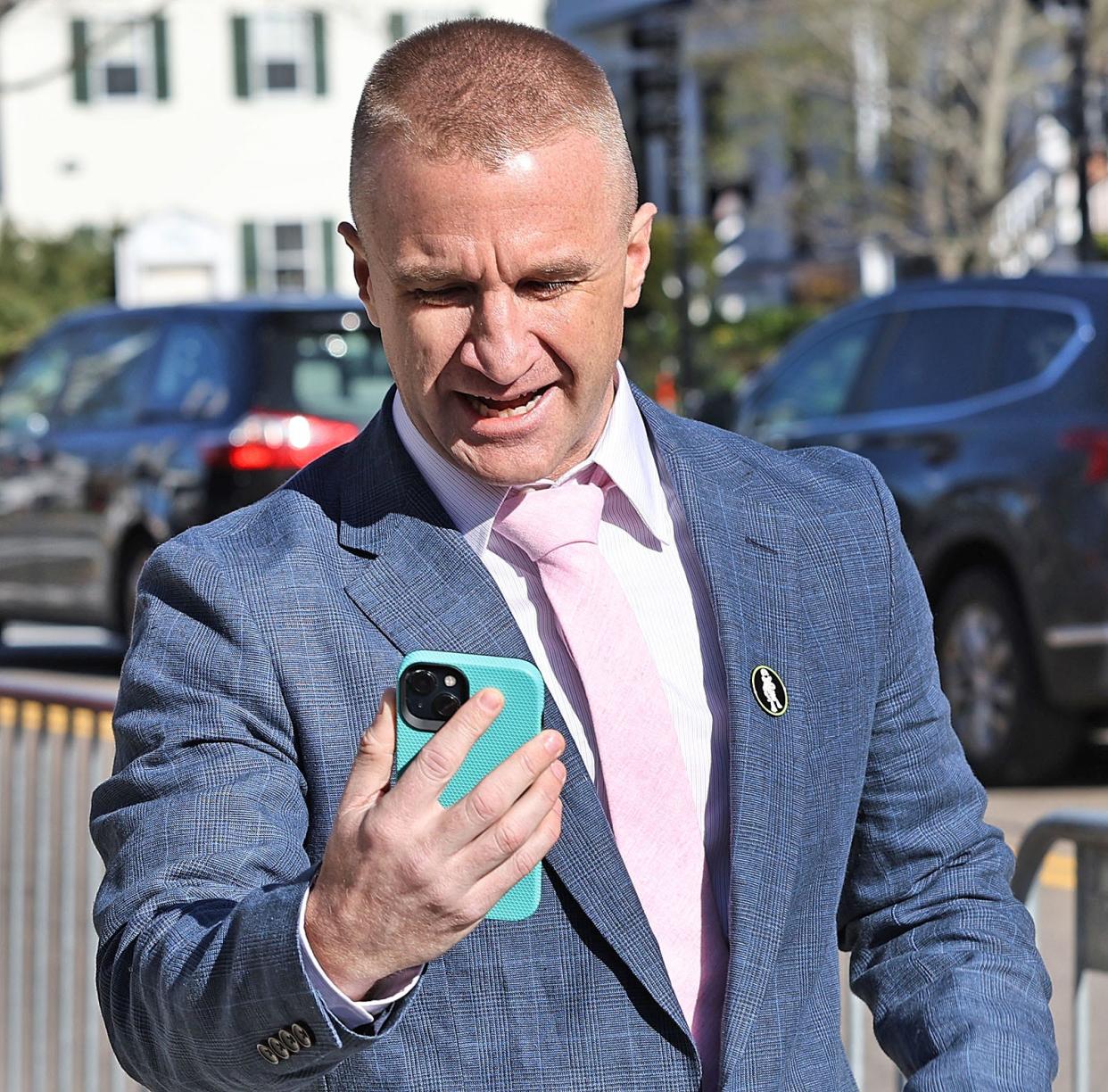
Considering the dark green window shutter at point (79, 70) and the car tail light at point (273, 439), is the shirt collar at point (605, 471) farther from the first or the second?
the dark green window shutter at point (79, 70)

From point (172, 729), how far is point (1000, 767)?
21.8 ft

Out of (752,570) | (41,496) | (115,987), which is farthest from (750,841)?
(41,496)

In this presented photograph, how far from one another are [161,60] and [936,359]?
27.2 m

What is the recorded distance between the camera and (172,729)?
1831 millimetres

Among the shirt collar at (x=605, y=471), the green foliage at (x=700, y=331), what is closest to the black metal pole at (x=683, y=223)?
the green foliage at (x=700, y=331)

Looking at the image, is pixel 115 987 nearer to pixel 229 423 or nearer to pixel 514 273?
pixel 514 273

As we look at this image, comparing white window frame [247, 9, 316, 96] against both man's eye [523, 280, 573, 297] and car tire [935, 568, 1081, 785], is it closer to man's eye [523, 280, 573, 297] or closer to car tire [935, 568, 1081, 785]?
car tire [935, 568, 1081, 785]

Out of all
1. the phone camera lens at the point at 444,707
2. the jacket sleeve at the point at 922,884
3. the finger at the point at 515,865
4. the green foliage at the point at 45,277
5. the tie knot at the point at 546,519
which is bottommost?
the jacket sleeve at the point at 922,884

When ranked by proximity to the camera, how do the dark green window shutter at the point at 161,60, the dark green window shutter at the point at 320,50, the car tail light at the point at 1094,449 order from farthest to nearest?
the dark green window shutter at the point at 320,50 → the dark green window shutter at the point at 161,60 → the car tail light at the point at 1094,449

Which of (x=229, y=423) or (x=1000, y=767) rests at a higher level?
(x=229, y=423)

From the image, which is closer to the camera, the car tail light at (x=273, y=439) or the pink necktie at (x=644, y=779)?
the pink necktie at (x=644, y=779)

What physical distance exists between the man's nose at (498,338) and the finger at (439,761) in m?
0.46

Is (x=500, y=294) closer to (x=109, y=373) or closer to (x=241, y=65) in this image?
(x=109, y=373)

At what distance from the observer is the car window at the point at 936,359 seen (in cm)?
848
